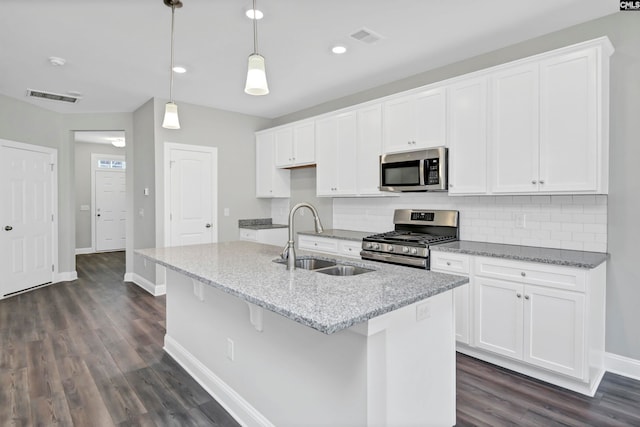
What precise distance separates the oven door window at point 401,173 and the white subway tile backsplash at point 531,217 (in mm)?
347

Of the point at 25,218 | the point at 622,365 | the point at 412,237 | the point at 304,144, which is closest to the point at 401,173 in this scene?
the point at 412,237

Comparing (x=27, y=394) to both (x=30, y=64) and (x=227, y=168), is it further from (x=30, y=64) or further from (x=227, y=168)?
(x=227, y=168)

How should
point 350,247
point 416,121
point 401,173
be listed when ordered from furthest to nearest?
point 350,247 → point 401,173 → point 416,121

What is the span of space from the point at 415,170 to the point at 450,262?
1.01 meters

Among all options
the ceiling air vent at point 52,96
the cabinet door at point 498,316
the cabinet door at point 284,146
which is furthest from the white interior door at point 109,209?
the cabinet door at point 498,316

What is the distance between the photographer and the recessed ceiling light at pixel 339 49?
10.6 ft

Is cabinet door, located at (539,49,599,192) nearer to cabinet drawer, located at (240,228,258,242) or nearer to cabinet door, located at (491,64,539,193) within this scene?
cabinet door, located at (491,64,539,193)

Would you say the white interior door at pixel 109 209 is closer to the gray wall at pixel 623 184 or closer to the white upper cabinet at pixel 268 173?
the white upper cabinet at pixel 268 173

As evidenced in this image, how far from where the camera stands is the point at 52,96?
470cm

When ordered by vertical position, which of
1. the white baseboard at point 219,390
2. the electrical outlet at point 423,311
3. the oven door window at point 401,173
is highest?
the oven door window at point 401,173

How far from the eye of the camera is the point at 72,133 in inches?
228

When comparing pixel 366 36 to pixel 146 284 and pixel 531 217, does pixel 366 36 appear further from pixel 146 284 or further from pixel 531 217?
pixel 146 284

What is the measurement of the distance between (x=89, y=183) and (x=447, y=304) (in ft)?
31.1

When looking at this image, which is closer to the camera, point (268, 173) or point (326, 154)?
point (326, 154)
